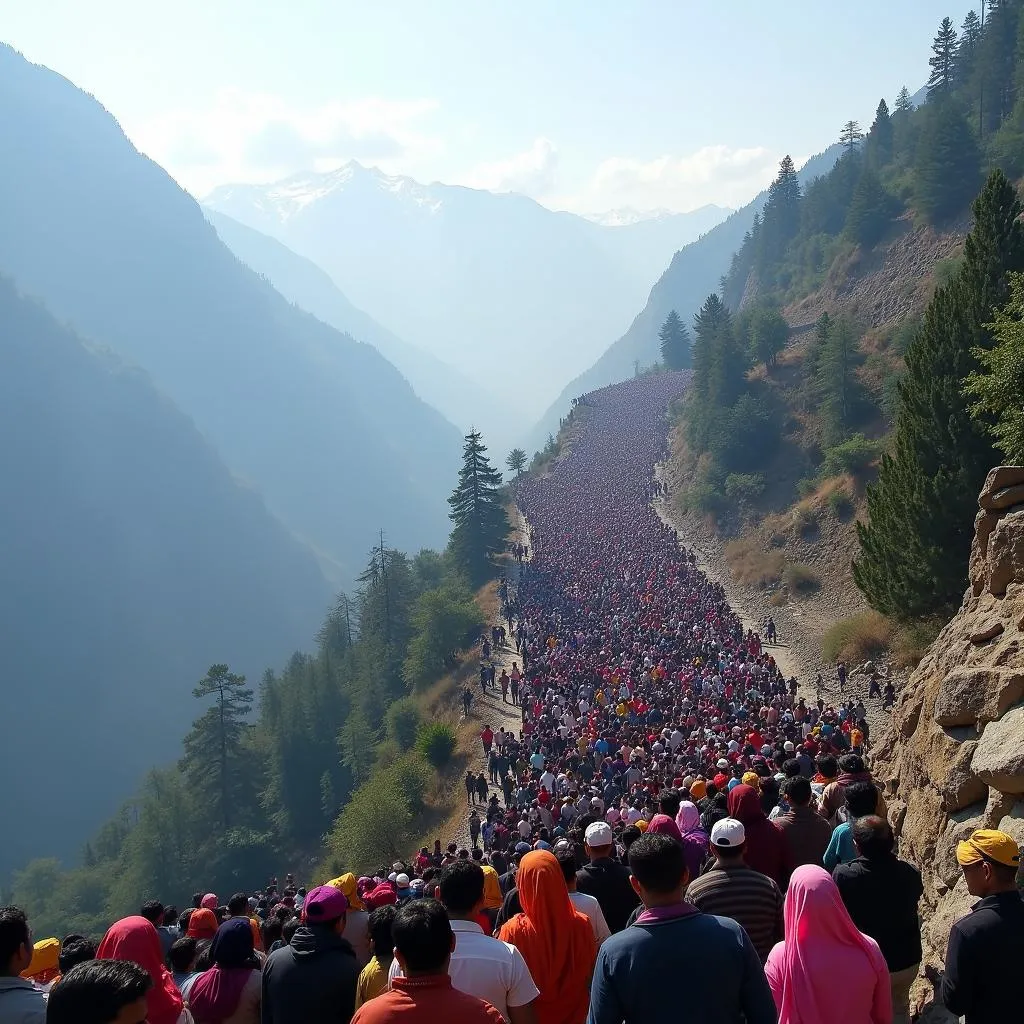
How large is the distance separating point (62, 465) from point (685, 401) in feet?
393

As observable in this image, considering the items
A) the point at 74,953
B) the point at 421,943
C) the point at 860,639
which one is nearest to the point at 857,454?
the point at 860,639

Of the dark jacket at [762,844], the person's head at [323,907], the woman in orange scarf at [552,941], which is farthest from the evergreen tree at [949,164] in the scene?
the person's head at [323,907]

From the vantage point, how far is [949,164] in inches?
2099

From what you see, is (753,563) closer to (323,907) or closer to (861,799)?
(861,799)

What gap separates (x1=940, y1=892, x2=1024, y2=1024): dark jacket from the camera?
327 cm

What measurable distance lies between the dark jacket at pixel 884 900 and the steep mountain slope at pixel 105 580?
333ft

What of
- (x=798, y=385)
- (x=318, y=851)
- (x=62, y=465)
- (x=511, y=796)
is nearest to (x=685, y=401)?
(x=798, y=385)

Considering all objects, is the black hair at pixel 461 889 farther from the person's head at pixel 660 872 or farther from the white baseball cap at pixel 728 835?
the white baseball cap at pixel 728 835

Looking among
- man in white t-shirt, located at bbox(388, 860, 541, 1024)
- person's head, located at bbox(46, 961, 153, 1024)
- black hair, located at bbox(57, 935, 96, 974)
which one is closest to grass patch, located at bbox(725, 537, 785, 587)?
black hair, located at bbox(57, 935, 96, 974)

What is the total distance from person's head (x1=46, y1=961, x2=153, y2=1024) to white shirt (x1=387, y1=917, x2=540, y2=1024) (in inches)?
39.3

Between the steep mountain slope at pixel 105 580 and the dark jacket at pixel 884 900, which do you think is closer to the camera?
the dark jacket at pixel 884 900

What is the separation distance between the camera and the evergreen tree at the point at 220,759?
1981 inches

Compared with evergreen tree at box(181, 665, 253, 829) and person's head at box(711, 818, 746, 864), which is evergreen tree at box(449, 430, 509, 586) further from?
person's head at box(711, 818, 746, 864)

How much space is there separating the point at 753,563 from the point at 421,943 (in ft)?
112
